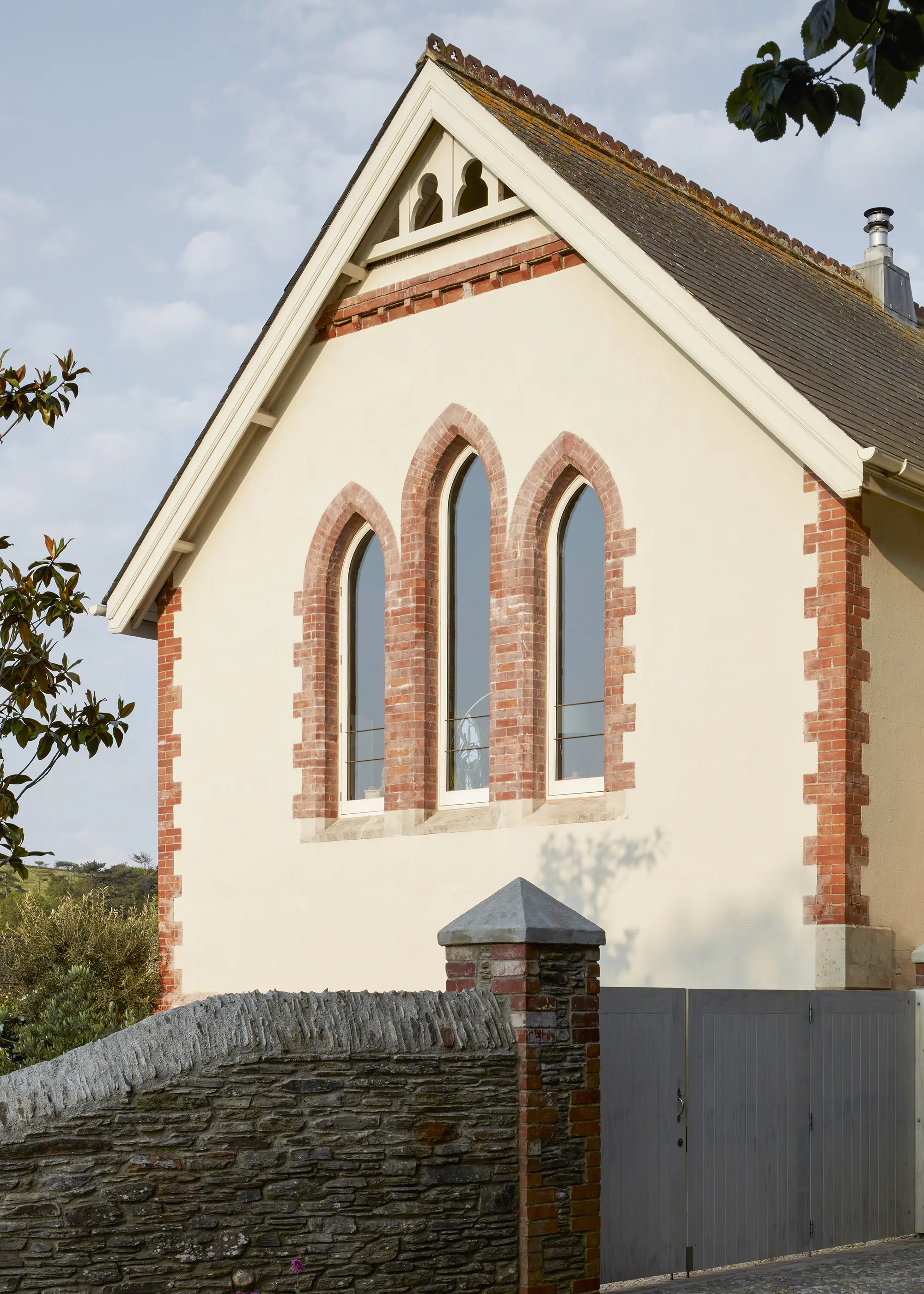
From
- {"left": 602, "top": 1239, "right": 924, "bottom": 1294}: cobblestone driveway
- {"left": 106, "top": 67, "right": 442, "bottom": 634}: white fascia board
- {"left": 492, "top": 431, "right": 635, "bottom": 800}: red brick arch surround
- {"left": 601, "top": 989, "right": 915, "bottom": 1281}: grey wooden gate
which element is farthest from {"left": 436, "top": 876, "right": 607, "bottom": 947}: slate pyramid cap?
{"left": 106, "top": 67, "right": 442, "bottom": 634}: white fascia board

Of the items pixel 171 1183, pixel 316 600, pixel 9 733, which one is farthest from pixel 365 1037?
pixel 316 600

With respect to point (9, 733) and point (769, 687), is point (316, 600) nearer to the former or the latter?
point (769, 687)

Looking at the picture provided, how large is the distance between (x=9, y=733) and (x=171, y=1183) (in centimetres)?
295

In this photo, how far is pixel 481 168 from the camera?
49.5 feet

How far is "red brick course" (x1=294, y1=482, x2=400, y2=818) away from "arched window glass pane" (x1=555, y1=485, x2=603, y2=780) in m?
1.91

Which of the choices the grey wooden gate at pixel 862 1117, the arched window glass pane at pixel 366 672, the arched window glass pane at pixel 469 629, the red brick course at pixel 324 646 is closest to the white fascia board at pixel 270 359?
the red brick course at pixel 324 646

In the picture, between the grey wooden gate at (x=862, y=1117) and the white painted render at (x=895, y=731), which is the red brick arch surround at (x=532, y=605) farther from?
the grey wooden gate at (x=862, y=1117)

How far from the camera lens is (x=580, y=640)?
14109mm

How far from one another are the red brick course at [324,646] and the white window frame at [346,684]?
0.11 ft

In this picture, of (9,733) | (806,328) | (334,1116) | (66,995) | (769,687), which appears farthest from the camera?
(66,995)

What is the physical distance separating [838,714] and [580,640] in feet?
9.12

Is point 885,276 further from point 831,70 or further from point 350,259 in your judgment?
point 831,70

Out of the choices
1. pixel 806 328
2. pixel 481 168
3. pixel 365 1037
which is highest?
pixel 481 168

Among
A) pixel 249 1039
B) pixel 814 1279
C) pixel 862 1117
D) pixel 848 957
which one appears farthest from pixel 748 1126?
pixel 249 1039
